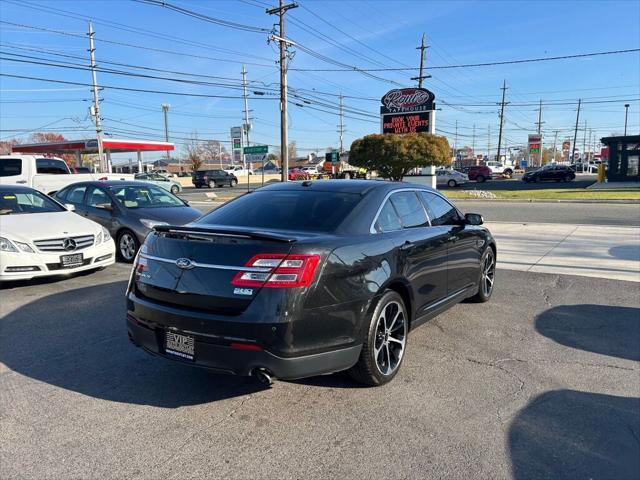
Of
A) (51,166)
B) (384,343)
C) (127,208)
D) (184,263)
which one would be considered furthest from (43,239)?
(51,166)

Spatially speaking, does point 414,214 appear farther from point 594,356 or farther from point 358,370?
point 594,356

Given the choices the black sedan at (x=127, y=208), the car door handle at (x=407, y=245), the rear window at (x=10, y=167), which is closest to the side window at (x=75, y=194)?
the black sedan at (x=127, y=208)

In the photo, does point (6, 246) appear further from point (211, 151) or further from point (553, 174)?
point (211, 151)

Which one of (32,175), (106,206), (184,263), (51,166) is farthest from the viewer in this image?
(51,166)

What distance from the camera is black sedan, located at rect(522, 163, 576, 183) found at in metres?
43.8

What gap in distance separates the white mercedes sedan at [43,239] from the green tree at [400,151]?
71.4 feet

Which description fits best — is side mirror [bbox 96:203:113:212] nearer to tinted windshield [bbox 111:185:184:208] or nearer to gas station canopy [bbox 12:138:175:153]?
tinted windshield [bbox 111:185:184:208]

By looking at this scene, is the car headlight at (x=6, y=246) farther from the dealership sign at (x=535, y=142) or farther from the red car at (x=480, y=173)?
the dealership sign at (x=535, y=142)

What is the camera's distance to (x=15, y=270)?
6676 millimetres

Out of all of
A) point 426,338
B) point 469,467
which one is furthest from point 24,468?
point 426,338

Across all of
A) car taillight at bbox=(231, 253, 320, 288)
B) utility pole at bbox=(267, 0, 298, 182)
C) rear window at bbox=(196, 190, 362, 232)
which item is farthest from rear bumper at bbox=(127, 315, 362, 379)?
utility pole at bbox=(267, 0, 298, 182)

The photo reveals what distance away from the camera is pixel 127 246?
9.15 meters

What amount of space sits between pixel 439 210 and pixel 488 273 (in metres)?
1.59

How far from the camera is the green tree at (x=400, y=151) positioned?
90.3 ft
